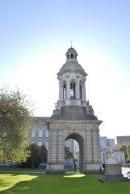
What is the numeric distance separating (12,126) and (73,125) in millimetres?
17979

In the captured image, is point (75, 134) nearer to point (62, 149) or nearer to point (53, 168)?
point (62, 149)

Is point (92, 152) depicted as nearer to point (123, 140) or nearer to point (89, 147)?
point (89, 147)

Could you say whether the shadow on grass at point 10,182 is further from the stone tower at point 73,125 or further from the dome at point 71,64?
the dome at point 71,64

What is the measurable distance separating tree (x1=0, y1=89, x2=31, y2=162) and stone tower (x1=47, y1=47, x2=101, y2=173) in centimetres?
1330

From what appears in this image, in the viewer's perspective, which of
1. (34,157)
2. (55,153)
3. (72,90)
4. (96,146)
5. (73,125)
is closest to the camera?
(55,153)

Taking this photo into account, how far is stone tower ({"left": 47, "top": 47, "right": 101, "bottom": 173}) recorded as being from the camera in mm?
48531

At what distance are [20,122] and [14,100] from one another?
324cm

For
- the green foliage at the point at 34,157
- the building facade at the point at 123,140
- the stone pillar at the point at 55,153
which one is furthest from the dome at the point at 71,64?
the building facade at the point at 123,140

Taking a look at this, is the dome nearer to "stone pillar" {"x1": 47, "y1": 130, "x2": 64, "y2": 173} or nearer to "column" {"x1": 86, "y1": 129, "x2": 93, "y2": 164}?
"column" {"x1": 86, "y1": 129, "x2": 93, "y2": 164}

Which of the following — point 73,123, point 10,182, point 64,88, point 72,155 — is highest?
point 64,88

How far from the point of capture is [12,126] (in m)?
34.8

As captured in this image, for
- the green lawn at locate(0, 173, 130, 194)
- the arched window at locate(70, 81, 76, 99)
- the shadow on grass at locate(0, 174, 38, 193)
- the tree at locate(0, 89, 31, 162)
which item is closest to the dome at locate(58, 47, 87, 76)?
the arched window at locate(70, 81, 76, 99)

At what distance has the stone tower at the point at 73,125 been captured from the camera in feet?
159

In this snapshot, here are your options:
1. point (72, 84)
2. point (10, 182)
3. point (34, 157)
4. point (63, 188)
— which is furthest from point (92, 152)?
point (63, 188)
